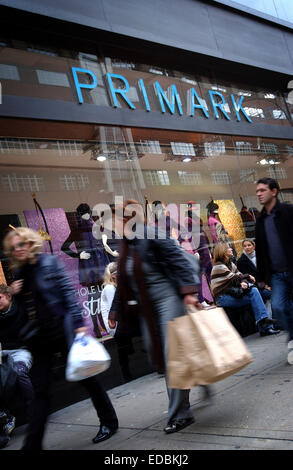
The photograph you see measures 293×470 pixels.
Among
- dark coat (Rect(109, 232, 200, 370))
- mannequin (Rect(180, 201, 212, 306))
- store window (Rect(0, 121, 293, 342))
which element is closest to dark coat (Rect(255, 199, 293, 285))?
dark coat (Rect(109, 232, 200, 370))

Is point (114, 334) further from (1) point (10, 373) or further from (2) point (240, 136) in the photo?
(2) point (240, 136)

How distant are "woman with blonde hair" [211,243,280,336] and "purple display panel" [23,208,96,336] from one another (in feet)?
6.75

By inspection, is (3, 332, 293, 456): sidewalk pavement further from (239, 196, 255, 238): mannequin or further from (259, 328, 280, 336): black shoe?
(239, 196, 255, 238): mannequin

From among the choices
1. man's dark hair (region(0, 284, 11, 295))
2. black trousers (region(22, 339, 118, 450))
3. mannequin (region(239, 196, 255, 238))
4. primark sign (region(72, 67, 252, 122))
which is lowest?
black trousers (region(22, 339, 118, 450))

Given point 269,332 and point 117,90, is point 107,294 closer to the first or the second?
point 269,332

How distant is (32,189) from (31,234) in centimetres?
329

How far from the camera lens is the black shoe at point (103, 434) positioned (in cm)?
388

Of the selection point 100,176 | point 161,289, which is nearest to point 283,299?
point 161,289

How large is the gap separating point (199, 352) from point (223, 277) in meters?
3.94

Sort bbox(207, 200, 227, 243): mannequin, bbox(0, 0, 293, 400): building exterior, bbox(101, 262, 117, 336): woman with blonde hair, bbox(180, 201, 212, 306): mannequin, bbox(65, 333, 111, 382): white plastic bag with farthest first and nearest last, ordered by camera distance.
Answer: bbox(207, 200, 227, 243): mannequin, bbox(180, 201, 212, 306): mannequin, bbox(0, 0, 293, 400): building exterior, bbox(101, 262, 117, 336): woman with blonde hair, bbox(65, 333, 111, 382): white plastic bag

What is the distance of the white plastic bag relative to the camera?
3.18m

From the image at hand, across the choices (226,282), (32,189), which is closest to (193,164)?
(226,282)

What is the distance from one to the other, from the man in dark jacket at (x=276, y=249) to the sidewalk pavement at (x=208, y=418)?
66 cm

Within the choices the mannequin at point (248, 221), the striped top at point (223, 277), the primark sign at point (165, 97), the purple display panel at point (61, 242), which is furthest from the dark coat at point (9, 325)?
the mannequin at point (248, 221)
